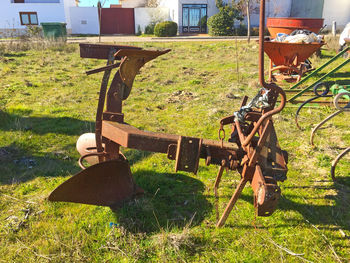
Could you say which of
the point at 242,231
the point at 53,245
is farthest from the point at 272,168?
the point at 53,245

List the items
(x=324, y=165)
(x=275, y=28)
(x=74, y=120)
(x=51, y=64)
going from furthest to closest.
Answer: (x=51, y=64) → (x=275, y=28) → (x=74, y=120) → (x=324, y=165)

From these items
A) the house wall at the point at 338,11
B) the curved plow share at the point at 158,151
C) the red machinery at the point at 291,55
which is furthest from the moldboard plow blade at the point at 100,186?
the house wall at the point at 338,11

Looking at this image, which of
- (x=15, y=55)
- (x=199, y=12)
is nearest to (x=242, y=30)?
(x=199, y=12)

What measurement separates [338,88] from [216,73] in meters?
5.35

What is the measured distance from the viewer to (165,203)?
2.90m

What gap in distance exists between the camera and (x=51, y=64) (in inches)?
410

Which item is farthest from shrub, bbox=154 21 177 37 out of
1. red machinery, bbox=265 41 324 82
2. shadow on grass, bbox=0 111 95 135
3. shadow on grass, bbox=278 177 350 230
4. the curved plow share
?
shadow on grass, bbox=278 177 350 230

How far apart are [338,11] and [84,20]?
23372mm

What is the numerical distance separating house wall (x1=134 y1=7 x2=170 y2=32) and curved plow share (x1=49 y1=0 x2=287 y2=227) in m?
26.5

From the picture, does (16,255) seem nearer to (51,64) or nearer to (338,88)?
(338,88)

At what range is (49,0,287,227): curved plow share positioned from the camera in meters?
2.15

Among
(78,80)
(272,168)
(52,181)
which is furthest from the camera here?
(78,80)

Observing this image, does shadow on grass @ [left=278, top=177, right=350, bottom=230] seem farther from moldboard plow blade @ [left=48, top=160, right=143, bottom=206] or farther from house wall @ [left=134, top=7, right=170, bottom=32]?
house wall @ [left=134, top=7, right=170, bottom=32]

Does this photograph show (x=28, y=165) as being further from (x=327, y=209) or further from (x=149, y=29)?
(x=149, y=29)
